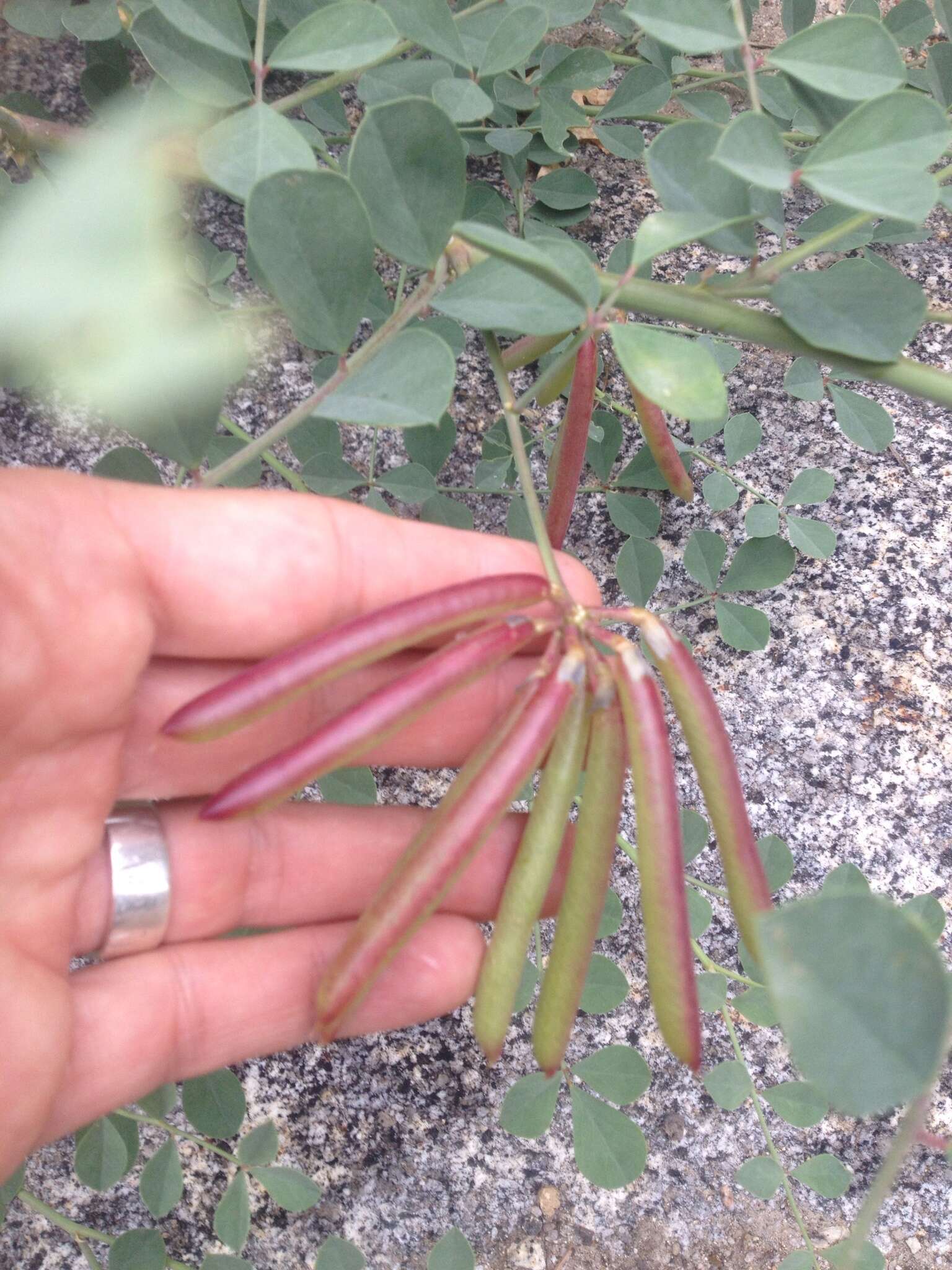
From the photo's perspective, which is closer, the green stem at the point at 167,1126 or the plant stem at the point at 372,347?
the plant stem at the point at 372,347

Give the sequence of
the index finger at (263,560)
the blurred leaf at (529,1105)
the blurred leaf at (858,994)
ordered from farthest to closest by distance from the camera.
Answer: the blurred leaf at (529,1105) < the index finger at (263,560) < the blurred leaf at (858,994)

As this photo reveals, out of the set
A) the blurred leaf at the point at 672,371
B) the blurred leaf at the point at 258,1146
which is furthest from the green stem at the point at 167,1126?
the blurred leaf at the point at 672,371

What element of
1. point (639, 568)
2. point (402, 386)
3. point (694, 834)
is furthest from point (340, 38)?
point (694, 834)

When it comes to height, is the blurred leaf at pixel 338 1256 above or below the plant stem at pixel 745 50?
below

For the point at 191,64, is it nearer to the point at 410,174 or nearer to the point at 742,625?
the point at 410,174

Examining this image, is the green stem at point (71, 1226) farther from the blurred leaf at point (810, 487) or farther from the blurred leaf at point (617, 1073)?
the blurred leaf at point (810, 487)

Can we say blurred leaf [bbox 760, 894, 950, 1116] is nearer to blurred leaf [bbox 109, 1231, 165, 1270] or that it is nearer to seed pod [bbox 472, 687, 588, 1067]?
seed pod [bbox 472, 687, 588, 1067]

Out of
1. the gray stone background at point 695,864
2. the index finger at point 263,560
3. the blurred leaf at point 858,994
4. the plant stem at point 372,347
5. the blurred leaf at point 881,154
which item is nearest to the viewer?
the blurred leaf at point 858,994
